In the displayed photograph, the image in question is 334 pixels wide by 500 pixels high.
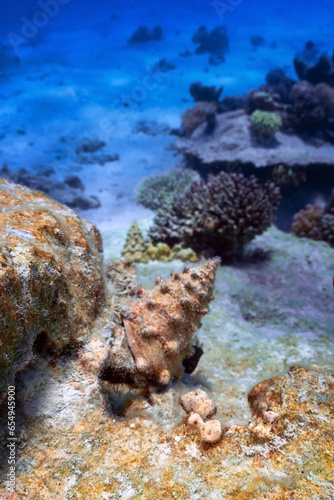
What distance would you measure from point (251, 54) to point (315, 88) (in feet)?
102

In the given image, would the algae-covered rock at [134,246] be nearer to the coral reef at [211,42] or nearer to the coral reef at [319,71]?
the coral reef at [319,71]

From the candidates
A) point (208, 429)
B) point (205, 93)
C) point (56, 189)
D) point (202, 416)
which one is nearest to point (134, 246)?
point (202, 416)

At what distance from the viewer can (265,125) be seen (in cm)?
1078

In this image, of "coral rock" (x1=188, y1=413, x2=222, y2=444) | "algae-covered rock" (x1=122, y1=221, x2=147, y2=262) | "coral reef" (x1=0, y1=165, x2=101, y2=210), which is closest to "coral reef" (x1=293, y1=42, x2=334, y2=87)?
"coral reef" (x1=0, y1=165, x2=101, y2=210)

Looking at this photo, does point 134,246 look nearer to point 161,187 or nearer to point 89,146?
point 161,187

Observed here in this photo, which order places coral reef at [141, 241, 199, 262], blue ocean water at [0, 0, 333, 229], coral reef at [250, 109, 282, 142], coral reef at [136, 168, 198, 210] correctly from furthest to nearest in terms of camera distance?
blue ocean water at [0, 0, 333, 229]
coral reef at [250, 109, 282, 142]
coral reef at [136, 168, 198, 210]
coral reef at [141, 241, 199, 262]

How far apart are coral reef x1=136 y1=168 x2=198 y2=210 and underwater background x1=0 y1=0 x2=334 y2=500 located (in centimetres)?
6

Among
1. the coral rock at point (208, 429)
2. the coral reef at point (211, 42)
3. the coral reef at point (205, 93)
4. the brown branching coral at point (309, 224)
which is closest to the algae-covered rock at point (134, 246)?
the brown branching coral at point (309, 224)

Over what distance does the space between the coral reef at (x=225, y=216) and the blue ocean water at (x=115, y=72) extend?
14.6 ft

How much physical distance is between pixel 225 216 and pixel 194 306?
3.31m

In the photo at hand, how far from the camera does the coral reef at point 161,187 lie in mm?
9617

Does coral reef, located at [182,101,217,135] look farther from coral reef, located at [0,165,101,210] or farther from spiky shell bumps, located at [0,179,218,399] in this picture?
spiky shell bumps, located at [0,179,218,399]

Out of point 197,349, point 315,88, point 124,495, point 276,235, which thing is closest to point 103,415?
point 124,495

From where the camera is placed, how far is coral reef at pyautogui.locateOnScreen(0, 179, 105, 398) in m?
1.38
